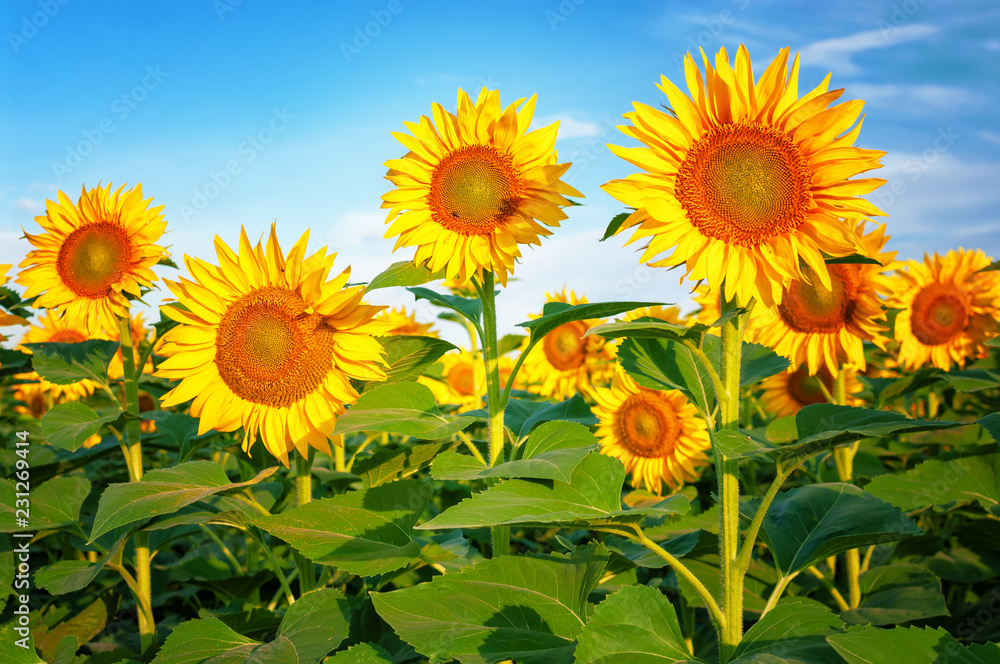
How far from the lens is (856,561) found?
3260 mm

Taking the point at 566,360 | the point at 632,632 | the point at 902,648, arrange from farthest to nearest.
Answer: the point at 566,360
the point at 632,632
the point at 902,648

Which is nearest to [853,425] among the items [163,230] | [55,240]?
[163,230]

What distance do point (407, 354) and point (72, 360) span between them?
6.39 feet

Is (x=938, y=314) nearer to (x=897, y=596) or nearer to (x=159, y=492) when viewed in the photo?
(x=897, y=596)

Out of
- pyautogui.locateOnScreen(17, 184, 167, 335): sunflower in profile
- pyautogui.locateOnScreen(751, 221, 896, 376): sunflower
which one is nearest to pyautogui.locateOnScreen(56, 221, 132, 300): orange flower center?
pyautogui.locateOnScreen(17, 184, 167, 335): sunflower in profile

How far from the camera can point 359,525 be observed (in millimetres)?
2412

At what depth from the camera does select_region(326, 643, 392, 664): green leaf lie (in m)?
2.13

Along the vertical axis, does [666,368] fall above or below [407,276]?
below

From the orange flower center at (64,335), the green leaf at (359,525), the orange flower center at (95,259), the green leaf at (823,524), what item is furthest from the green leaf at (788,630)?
the orange flower center at (64,335)

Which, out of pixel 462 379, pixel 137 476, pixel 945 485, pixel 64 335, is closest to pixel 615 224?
pixel 945 485

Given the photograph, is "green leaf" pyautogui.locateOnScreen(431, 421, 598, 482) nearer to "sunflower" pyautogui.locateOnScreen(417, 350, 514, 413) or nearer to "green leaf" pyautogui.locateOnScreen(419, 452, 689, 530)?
"green leaf" pyautogui.locateOnScreen(419, 452, 689, 530)

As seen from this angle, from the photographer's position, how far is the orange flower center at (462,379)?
715 centimetres

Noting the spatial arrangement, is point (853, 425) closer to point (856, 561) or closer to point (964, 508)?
point (856, 561)

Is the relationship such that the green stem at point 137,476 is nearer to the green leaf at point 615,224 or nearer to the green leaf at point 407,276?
the green leaf at point 407,276
